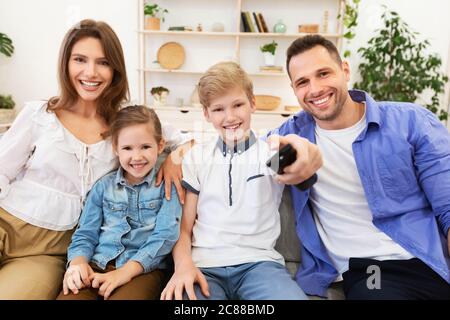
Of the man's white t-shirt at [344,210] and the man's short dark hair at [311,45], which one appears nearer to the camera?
the man's white t-shirt at [344,210]

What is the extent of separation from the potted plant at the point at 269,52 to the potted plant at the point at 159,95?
3.75ft

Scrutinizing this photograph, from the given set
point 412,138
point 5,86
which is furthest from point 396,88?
point 5,86

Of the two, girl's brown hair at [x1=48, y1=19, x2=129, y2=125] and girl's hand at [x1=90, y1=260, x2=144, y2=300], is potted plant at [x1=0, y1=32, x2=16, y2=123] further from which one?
girl's hand at [x1=90, y1=260, x2=144, y2=300]

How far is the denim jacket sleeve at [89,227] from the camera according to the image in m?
1.07

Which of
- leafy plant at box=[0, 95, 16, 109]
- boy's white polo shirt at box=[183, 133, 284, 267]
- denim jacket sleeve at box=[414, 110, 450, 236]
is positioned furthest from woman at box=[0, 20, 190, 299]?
leafy plant at box=[0, 95, 16, 109]

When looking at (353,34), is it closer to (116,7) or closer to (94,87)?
(116,7)

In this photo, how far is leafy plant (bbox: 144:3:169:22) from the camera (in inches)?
150

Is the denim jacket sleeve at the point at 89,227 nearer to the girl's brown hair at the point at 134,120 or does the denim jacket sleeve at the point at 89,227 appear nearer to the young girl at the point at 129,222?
the young girl at the point at 129,222

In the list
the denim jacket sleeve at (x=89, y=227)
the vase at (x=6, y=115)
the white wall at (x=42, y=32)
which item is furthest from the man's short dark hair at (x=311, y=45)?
the vase at (x=6, y=115)

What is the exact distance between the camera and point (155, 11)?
3.93 meters

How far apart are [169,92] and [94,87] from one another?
2.99 metres

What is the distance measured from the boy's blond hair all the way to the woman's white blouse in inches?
15.7

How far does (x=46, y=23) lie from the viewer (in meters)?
4.08

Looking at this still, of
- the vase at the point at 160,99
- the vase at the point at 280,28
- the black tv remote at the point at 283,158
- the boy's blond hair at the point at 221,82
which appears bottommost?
the vase at the point at 160,99
